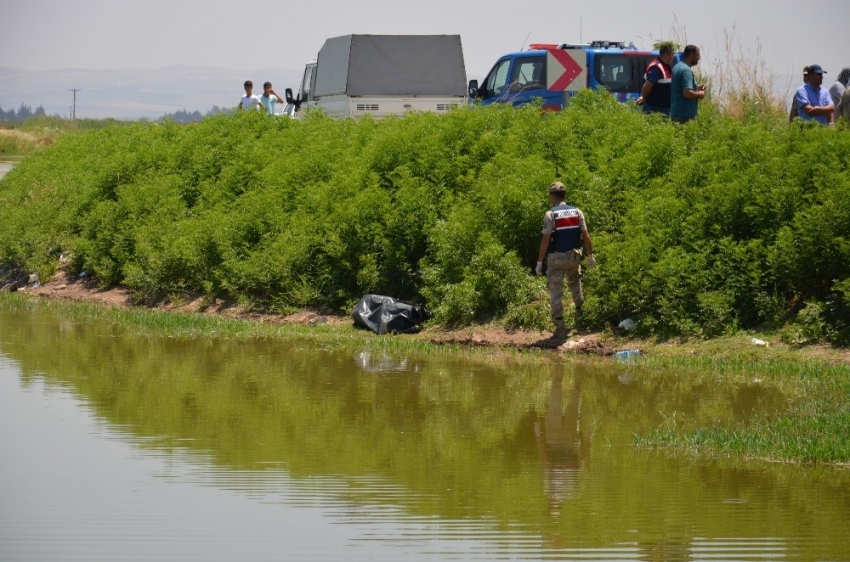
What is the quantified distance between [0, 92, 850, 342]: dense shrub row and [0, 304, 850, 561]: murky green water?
2451 mm

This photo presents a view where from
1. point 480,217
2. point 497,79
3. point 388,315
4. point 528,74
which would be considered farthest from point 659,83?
point 497,79

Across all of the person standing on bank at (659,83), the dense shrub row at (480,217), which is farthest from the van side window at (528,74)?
the person standing on bank at (659,83)

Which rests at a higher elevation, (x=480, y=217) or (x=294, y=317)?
(x=480, y=217)

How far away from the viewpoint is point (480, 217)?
19.2 m

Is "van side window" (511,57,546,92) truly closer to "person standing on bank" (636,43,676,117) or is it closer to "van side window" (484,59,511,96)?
"van side window" (484,59,511,96)

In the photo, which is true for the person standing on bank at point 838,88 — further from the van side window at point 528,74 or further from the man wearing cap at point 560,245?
the van side window at point 528,74

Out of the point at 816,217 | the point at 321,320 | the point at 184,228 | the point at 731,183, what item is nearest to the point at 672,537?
the point at 816,217

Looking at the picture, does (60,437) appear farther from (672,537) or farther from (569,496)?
(672,537)

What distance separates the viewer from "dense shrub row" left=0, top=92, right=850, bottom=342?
16.6m

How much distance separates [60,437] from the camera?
11.5 metres

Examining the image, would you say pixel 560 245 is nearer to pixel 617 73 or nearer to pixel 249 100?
pixel 617 73

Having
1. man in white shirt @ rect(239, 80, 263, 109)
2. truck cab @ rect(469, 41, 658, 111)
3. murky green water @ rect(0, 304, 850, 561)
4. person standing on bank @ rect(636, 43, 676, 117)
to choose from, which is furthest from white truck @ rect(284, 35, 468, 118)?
murky green water @ rect(0, 304, 850, 561)

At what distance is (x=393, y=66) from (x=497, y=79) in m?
6.63

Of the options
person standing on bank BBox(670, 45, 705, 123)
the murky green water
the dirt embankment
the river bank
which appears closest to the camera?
the murky green water
